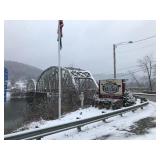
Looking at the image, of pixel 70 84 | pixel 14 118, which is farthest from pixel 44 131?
pixel 70 84

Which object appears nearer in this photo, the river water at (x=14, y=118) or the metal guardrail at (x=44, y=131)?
the metal guardrail at (x=44, y=131)

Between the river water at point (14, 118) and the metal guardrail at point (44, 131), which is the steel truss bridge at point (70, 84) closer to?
the river water at point (14, 118)

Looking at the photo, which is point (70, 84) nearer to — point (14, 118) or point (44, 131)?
point (14, 118)

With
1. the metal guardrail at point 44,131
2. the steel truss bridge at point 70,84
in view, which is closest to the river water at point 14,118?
the metal guardrail at point 44,131

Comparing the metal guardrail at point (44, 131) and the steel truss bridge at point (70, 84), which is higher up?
the steel truss bridge at point (70, 84)

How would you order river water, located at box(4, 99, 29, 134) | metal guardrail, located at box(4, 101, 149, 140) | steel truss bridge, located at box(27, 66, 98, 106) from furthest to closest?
steel truss bridge, located at box(27, 66, 98, 106) → river water, located at box(4, 99, 29, 134) → metal guardrail, located at box(4, 101, 149, 140)

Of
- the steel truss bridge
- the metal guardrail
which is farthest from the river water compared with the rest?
the steel truss bridge

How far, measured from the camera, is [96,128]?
952 centimetres

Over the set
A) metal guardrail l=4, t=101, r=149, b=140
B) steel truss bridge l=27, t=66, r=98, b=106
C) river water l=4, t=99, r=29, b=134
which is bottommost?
river water l=4, t=99, r=29, b=134

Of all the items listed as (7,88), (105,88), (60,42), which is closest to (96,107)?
(105,88)

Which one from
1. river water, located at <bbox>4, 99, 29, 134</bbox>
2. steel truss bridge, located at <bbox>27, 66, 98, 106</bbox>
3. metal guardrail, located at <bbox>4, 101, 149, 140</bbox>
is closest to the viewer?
metal guardrail, located at <bbox>4, 101, 149, 140</bbox>

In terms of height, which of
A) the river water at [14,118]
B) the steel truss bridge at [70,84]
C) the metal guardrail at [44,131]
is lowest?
the river water at [14,118]

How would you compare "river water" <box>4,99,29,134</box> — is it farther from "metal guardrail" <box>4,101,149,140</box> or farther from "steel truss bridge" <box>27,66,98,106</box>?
"steel truss bridge" <box>27,66,98,106</box>
